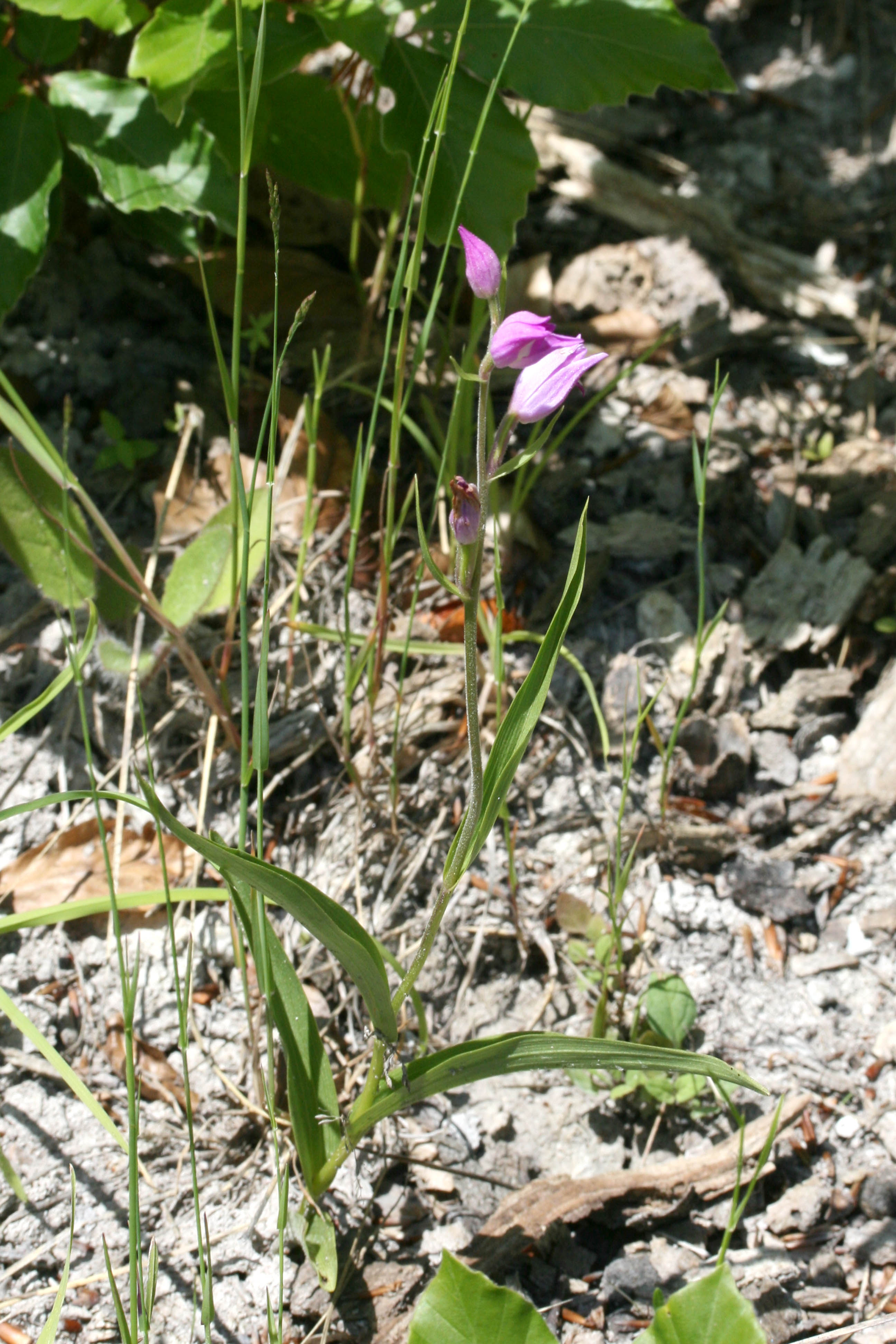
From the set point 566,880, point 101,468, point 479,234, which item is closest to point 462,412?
point 479,234

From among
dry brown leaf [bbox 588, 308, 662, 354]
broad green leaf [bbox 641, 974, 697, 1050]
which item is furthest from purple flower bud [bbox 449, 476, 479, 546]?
dry brown leaf [bbox 588, 308, 662, 354]

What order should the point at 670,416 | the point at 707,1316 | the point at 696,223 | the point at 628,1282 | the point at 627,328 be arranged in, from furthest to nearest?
the point at 696,223, the point at 627,328, the point at 670,416, the point at 628,1282, the point at 707,1316

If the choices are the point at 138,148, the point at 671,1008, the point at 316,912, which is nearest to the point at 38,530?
the point at 138,148

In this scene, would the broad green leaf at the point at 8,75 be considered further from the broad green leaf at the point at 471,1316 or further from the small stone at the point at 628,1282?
the small stone at the point at 628,1282

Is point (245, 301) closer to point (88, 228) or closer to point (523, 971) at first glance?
point (88, 228)

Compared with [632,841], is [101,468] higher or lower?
higher

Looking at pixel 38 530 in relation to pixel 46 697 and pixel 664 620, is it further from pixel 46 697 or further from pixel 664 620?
pixel 664 620
